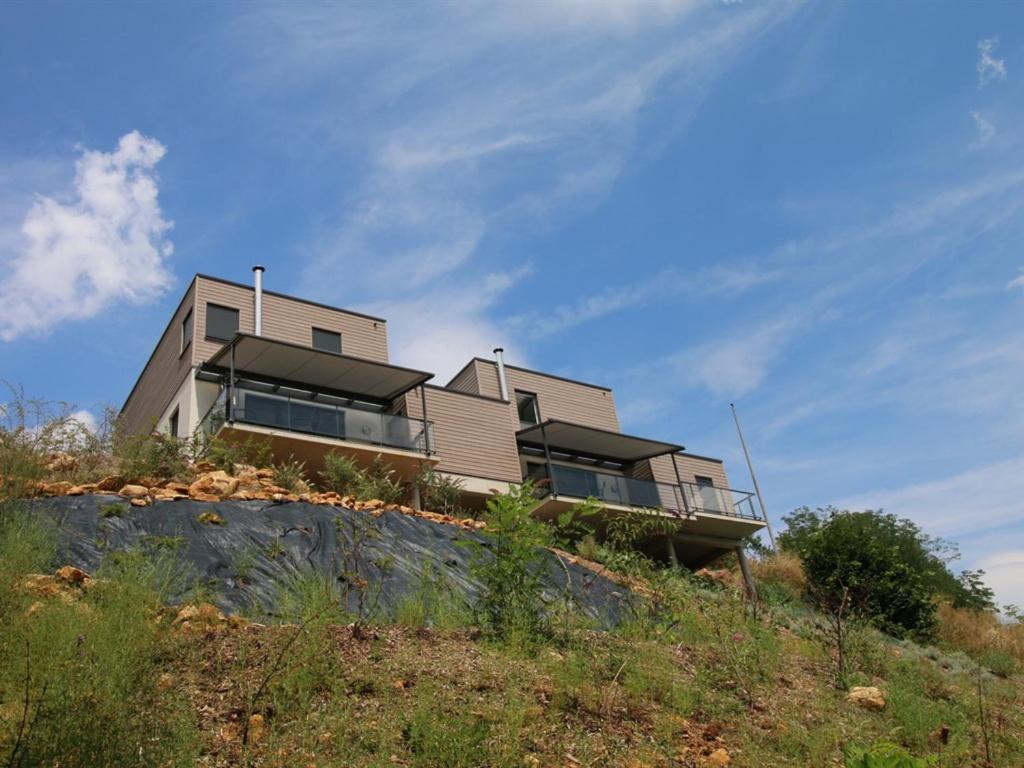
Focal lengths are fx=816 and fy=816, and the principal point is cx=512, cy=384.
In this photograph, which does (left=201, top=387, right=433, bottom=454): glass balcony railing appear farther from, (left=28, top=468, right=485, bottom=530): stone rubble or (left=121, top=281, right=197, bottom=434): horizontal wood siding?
(left=28, top=468, right=485, bottom=530): stone rubble

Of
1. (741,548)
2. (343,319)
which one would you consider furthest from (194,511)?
(741,548)

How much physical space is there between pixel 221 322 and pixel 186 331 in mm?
903

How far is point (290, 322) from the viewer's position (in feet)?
71.4

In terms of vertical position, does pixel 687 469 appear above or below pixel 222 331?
below

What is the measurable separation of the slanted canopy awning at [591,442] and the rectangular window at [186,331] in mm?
Answer: 9338

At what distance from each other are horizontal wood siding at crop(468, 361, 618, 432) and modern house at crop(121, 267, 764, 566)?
0.05 meters

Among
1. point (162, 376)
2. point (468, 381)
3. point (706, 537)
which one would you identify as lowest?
point (706, 537)

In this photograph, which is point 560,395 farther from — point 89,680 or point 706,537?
point 89,680

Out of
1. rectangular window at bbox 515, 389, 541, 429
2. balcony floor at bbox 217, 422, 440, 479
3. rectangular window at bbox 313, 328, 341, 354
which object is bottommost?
balcony floor at bbox 217, 422, 440, 479

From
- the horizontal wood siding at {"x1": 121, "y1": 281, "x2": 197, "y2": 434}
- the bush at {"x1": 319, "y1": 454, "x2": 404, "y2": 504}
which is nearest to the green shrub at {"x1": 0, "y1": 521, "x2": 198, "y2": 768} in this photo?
the bush at {"x1": 319, "y1": 454, "x2": 404, "y2": 504}

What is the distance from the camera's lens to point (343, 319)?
23016 mm

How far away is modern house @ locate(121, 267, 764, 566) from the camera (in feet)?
59.2

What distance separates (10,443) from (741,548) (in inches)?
797

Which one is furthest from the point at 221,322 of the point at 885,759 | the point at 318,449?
the point at 885,759
